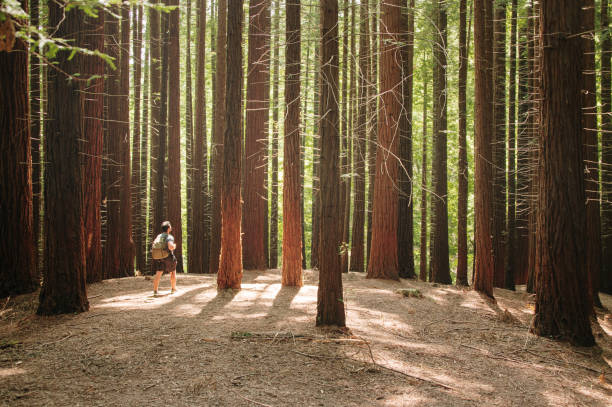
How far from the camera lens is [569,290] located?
285 inches

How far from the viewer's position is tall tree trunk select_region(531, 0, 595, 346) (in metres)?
7.25

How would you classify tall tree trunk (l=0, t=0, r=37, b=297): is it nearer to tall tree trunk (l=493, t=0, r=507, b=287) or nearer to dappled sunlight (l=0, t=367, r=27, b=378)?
dappled sunlight (l=0, t=367, r=27, b=378)

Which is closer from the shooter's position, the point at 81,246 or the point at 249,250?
the point at 81,246

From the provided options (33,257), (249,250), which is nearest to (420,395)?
(33,257)

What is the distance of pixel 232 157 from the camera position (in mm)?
9602

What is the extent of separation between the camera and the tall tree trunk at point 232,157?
375 inches

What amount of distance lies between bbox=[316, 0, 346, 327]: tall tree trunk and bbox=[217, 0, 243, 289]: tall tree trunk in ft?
11.4

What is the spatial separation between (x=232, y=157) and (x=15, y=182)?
469 centimetres

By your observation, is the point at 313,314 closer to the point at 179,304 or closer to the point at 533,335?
the point at 179,304

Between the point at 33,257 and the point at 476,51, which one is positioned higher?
the point at 476,51

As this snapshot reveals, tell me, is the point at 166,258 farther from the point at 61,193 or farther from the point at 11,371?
the point at 11,371

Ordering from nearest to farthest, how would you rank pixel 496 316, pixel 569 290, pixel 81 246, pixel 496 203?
pixel 569 290, pixel 81 246, pixel 496 316, pixel 496 203

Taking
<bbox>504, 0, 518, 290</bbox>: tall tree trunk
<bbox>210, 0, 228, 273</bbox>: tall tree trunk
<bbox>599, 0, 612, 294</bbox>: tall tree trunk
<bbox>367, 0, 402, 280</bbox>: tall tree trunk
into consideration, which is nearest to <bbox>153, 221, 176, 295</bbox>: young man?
<bbox>367, 0, 402, 280</bbox>: tall tree trunk

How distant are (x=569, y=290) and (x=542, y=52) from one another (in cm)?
414
